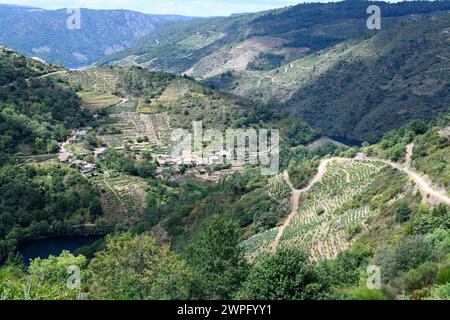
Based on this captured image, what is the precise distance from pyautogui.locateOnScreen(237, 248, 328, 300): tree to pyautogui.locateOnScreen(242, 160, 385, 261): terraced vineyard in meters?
15.8

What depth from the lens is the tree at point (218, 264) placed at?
17.5 meters

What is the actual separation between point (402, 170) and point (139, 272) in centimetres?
2799

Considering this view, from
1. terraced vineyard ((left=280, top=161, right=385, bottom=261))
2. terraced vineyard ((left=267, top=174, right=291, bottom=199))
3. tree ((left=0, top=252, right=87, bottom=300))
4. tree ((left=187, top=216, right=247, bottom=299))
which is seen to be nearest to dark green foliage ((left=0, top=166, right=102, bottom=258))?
terraced vineyard ((left=267, top=174, right=291, bottom=199))

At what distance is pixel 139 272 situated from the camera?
1984 cm

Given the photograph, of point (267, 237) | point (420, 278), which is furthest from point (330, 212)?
point (420, 278)

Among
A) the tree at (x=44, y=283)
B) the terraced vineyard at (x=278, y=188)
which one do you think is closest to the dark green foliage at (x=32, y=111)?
the terraced vineyard at (x=278, y=188)

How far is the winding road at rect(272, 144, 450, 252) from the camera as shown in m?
31.5

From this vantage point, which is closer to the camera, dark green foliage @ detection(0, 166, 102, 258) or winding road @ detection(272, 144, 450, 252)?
winding road @ detection(272, 144, 450, 252)

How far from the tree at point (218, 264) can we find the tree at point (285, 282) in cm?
211

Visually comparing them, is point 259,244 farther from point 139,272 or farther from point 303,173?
point 303,173

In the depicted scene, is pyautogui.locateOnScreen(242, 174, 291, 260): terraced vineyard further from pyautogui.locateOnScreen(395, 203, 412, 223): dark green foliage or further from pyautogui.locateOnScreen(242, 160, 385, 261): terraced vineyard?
pyautogui.locateOnScreen(395, 203, 412, 223): dark green foliage
